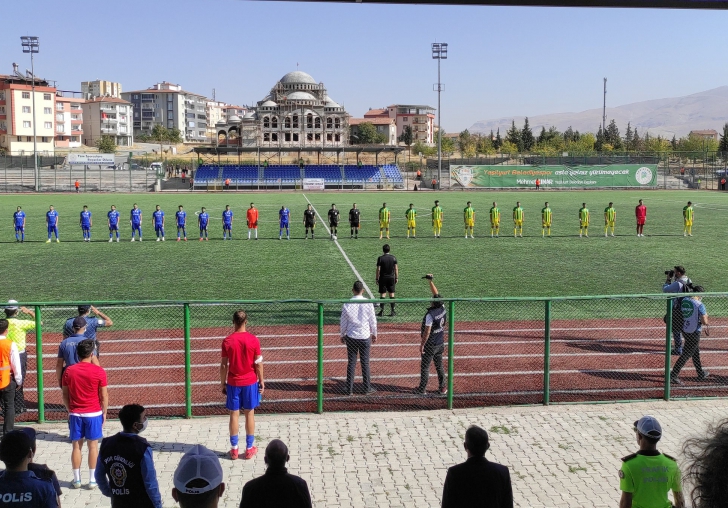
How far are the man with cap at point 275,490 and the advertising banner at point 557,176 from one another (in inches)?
2418

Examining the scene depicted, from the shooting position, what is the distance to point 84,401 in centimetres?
689

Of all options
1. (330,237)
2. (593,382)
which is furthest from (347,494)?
(330,237)

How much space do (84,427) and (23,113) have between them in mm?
107181

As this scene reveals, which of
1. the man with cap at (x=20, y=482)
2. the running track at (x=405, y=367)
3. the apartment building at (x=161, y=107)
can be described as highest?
the apartment building at (x=161, y=107)

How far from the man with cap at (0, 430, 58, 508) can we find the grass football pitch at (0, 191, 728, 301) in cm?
1221

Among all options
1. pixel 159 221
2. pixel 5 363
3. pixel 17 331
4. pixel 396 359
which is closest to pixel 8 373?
pixel 5 363

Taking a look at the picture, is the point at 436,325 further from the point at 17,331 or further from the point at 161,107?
the point at 161,107

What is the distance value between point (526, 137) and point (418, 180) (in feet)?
152

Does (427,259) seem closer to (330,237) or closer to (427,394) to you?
(330,237)

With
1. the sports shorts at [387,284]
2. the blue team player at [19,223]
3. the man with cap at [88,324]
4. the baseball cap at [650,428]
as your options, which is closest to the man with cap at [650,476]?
the baseball cap at [650,428]

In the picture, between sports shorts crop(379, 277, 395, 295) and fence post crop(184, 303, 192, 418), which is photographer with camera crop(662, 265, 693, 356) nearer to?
sports shorts crop(379, 277, 395, 295)

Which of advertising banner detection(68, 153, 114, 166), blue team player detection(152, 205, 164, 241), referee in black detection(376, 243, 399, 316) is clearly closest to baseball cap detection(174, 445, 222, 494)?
referee in black detection(376, 243, 399, 316)

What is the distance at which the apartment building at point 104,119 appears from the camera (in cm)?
13188

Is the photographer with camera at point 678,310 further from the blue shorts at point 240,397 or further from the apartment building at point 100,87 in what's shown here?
the apartment building at point 100,87
